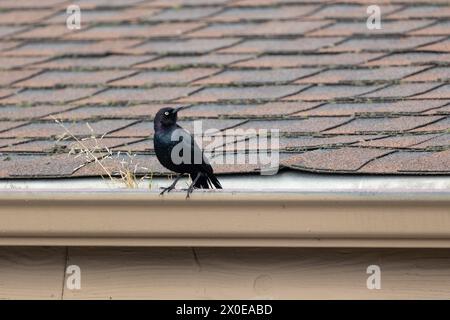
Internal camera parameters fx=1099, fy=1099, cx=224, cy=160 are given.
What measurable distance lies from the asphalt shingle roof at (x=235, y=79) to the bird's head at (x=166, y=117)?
0.18 metres

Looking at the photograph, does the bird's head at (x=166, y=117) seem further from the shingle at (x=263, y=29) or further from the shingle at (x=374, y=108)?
the shingle at (x=263, y=29)

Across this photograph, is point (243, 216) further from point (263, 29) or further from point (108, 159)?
point (263, 29)

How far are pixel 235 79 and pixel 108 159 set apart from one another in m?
1.14

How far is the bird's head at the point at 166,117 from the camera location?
460 cm

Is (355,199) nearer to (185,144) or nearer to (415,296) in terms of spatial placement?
(415,296)

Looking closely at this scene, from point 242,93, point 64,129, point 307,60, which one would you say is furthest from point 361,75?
point 64,129

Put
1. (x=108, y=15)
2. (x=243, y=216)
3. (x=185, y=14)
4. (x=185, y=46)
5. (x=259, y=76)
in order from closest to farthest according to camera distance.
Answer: (x=243, y=216), (x=259, y=76), (x=185, y=46), (x=185, y=14), (x=108, y=15)

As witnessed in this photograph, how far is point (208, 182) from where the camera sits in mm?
4266

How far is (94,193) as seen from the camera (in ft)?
12.7

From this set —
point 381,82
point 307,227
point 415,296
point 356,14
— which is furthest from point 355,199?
point 356,14

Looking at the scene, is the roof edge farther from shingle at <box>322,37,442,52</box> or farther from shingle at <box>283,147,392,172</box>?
shingle at <box>322,37,442,52</box>

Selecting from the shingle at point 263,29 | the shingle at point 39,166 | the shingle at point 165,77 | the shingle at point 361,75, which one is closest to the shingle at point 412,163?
the shingle at point 361,75

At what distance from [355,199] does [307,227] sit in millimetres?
204

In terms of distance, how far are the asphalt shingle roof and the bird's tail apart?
0.46ft
